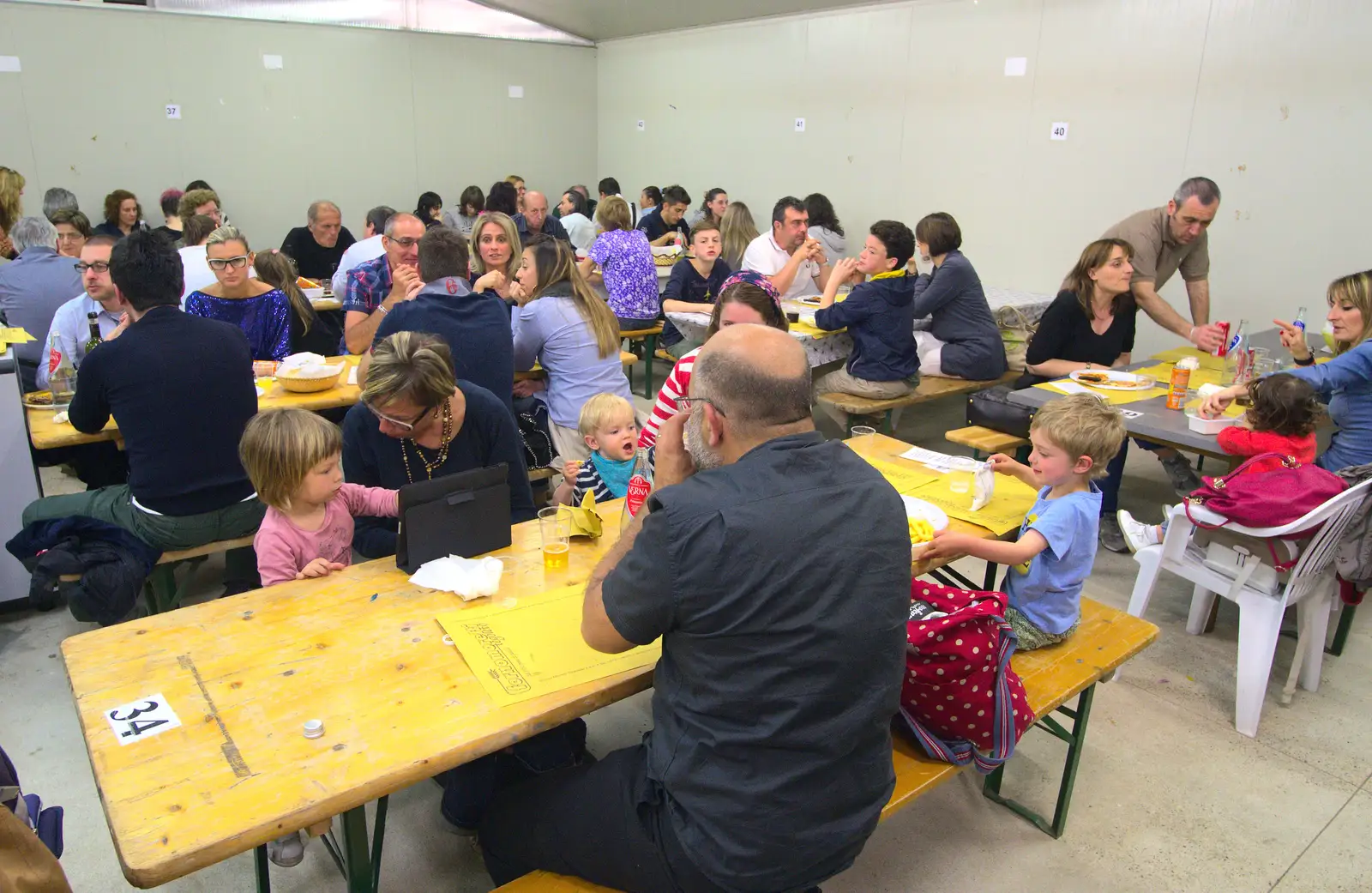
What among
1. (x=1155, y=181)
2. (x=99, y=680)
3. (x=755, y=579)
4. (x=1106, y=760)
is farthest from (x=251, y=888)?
(x=1155, y=181)

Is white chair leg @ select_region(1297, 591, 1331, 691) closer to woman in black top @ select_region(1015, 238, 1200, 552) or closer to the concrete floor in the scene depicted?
the concrete floor

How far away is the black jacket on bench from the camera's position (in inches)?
115

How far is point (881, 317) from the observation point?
494 cm

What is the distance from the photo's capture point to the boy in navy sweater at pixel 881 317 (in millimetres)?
4867

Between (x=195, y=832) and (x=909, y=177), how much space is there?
790 cm

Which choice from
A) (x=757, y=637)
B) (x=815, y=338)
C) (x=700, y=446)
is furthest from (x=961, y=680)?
(x=815, y=338)

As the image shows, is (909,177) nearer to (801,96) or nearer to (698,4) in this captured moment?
(801,96)

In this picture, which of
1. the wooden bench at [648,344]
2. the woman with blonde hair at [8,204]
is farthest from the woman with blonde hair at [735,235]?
the woman with blonde hair at [8,204]

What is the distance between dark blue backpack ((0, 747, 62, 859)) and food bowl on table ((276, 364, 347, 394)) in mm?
2225

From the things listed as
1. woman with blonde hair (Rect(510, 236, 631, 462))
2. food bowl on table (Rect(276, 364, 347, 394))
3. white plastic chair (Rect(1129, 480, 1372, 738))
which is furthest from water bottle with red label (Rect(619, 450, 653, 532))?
food bowl on table (Rect(276, 364, 347, 394))

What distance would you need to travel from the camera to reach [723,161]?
9984 millimetres

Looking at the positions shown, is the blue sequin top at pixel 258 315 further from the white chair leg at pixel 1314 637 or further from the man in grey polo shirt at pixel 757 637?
→ the white chair leg at pixel 1314 637

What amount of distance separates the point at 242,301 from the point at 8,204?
331 centimetres

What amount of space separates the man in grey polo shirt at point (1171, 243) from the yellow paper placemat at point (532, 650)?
13.8ft
